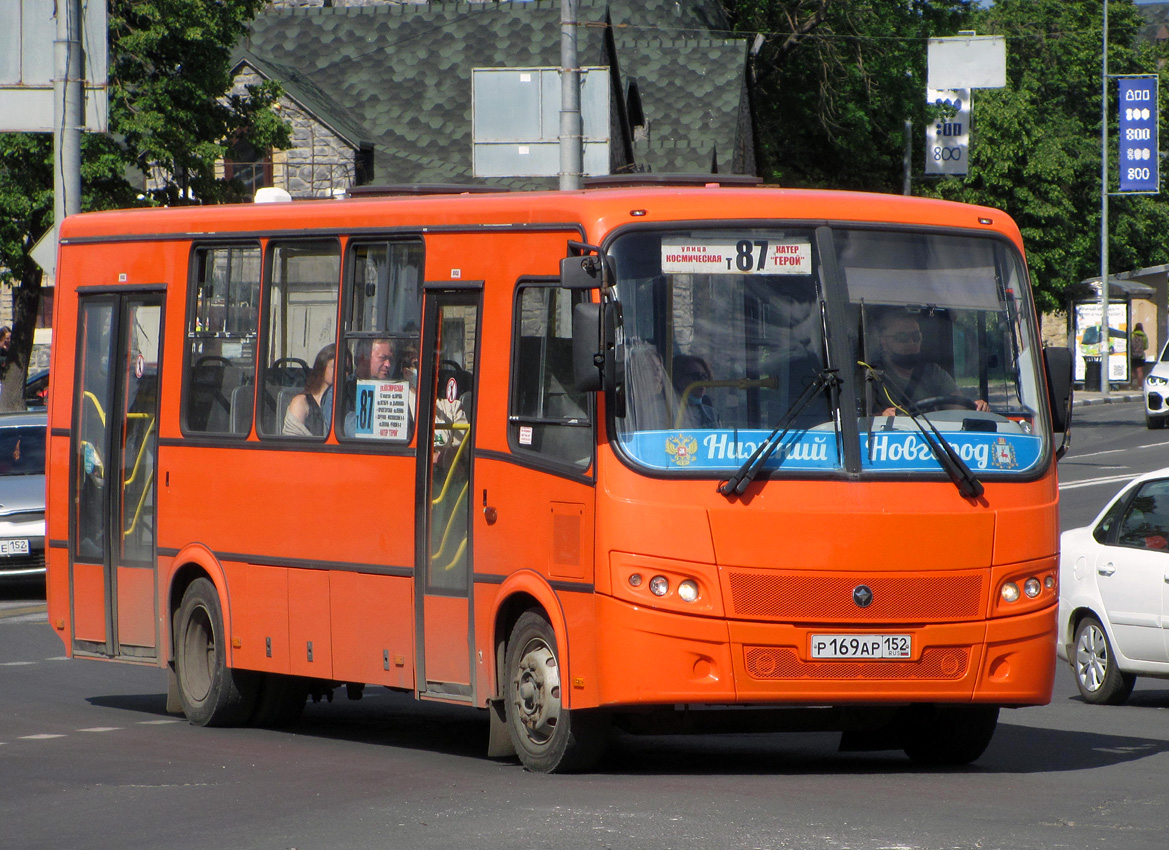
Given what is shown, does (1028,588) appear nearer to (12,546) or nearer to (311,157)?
(12,546)

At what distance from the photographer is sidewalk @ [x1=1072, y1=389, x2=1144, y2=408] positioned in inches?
2170

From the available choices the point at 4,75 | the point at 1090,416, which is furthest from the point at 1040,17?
the point at 4,75

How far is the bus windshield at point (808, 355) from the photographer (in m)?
8.65

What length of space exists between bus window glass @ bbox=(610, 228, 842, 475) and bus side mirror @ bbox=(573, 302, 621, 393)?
0.19m

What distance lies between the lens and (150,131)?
102 feet

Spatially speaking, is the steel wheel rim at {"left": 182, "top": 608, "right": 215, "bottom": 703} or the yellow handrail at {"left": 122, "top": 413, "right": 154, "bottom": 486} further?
the yellow handrail at {"left": 122, "top": 413, "right": 154, "bottom": 486}

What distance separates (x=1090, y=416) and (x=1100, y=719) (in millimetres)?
37643

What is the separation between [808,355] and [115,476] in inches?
Answer: 207

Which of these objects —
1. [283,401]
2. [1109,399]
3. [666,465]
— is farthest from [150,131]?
[1109,399]

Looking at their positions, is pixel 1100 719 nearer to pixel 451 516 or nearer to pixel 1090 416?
pixel 451 516

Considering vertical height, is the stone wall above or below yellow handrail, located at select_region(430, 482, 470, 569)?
above

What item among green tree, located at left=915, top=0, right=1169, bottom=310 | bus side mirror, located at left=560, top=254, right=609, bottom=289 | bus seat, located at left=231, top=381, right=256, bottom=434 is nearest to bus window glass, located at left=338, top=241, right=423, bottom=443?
bus seat, located at left=231, top=381, right=256, bottom=434

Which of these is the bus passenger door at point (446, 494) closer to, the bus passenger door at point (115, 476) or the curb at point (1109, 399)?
the bus passenger door at point (115, 476)

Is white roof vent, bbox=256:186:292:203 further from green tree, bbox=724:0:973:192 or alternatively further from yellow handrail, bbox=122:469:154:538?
green tree, bbox=724:0:973:192
